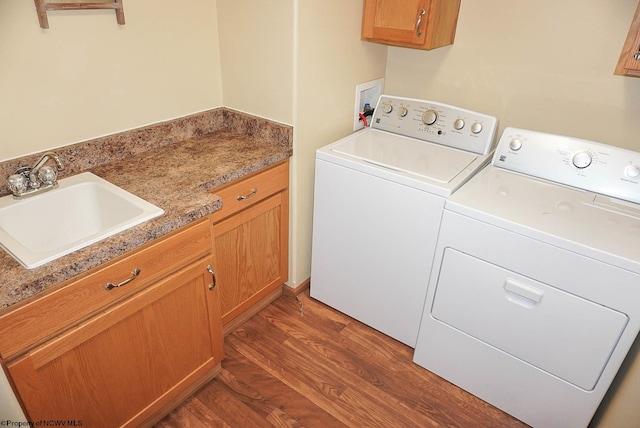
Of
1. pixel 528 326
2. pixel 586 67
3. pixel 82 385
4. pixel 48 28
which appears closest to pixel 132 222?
pixel 82 385

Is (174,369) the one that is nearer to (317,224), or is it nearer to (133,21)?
(317,224)

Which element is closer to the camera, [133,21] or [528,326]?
[528,326]

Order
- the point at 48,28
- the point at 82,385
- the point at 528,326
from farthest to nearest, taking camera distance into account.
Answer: the point at 528,326 → the point at 48,28 → the point at 82,385

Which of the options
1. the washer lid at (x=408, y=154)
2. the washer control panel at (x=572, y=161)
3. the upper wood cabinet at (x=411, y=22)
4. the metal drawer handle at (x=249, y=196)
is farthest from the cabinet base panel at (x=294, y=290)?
the upper wood cabinet at (x=411, y=22)

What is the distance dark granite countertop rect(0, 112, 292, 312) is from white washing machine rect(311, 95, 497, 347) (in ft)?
1.11

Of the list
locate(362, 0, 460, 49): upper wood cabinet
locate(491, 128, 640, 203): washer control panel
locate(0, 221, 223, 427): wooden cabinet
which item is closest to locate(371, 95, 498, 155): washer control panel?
locate(491, 128, 640, 203): washer control panel

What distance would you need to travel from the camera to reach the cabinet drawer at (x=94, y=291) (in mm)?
1091

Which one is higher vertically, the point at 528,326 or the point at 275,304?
the point at 528,326

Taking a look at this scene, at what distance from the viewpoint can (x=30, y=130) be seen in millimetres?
1537

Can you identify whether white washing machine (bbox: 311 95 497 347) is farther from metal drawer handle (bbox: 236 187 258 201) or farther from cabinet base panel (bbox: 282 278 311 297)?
metal drawer handle (bbox: 236 187 258 201)

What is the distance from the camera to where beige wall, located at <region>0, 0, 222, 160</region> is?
1.46m

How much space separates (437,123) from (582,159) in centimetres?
65

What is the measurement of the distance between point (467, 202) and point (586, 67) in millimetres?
805

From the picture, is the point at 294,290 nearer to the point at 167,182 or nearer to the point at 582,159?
the point at 167,182
